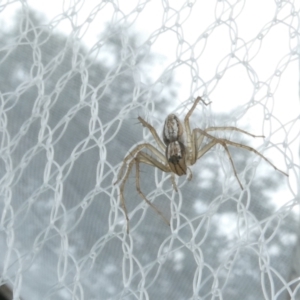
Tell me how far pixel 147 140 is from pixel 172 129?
8cm

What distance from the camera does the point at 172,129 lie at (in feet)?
2.20

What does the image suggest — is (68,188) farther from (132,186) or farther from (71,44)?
(71,44)

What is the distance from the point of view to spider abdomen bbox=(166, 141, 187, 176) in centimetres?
66

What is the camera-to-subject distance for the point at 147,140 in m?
0.74

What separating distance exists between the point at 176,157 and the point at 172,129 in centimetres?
4

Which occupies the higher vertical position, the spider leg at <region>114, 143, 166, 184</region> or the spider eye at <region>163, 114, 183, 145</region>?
the spider eye at <region>163, 114, 183, 145</region>

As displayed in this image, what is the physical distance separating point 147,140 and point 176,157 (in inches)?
3.4

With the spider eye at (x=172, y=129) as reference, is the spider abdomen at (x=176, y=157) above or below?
below

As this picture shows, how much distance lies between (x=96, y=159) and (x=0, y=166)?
0.49 feet

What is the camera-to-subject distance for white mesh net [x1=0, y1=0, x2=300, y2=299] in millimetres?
692

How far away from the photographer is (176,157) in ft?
2.18

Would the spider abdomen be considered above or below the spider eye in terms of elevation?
below

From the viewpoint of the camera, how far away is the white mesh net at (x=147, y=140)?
69 cm

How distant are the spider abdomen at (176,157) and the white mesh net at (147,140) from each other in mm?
29
